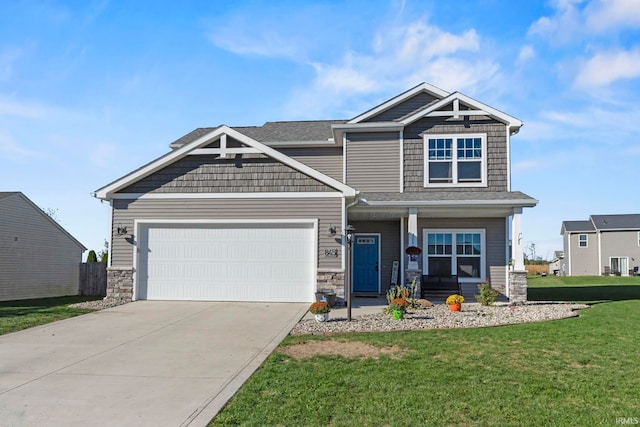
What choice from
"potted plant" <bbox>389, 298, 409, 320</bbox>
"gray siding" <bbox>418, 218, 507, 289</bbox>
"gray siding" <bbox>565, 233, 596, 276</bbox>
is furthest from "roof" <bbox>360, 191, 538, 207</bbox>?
"gray siding" <bbox>565, 233, 596, 276</bbox>

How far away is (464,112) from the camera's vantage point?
48.7 ft

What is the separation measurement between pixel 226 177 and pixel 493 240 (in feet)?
28.3

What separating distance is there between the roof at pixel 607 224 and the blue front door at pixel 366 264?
94.6 feet

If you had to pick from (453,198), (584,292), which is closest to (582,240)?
(584,292)

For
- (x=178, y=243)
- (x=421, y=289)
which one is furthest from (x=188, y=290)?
(x=421, y=289)

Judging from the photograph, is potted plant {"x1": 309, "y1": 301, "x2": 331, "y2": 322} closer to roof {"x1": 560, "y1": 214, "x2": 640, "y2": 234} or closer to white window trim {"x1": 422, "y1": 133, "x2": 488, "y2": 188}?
white window trim {"x1": 422, "y1": 133, "x2": 488, "y2": 188}

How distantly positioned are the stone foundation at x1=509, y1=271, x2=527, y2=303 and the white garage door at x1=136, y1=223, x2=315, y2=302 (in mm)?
5820

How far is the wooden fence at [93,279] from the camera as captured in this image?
62.5ft

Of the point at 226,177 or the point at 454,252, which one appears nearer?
the point at 226,177

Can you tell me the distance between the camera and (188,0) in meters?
9.77

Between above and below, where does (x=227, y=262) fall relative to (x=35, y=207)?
below

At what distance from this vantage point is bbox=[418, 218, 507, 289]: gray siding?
49.1 feet

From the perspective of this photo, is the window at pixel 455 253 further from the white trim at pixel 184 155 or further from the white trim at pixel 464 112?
the white trim at pixel 184 155

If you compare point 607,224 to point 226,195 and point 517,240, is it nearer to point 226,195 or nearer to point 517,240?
point 517,240
